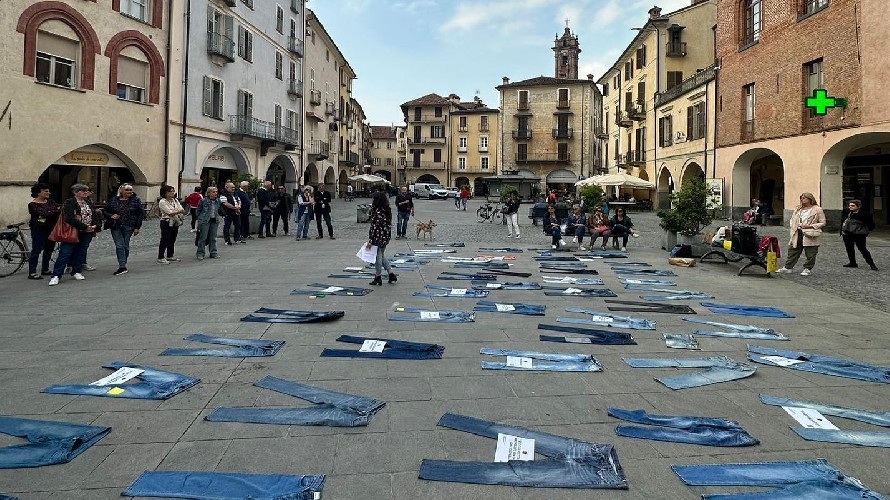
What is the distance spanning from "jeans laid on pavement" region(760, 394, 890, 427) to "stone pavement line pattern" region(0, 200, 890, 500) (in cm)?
12

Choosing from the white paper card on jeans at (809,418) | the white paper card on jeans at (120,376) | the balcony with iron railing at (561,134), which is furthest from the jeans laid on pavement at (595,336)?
the balcony with iron railing at (561,134)

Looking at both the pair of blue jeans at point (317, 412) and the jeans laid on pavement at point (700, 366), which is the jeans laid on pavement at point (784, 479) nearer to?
the jeans laid on pavement at point (700, 366)

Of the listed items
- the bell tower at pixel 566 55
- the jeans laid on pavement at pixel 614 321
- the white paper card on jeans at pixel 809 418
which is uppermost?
the bell tower at pixel 566 55

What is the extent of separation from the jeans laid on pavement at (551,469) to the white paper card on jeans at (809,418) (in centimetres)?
153

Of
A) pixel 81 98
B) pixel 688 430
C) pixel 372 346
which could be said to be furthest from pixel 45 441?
pixel 81 98

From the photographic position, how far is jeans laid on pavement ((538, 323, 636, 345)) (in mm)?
5953

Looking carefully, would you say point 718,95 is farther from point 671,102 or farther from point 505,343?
point 505,343

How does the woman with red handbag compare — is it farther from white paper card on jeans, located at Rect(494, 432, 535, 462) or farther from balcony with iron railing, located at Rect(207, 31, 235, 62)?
balcony with iron railing, located at Rect(207, 31, 235, 62)

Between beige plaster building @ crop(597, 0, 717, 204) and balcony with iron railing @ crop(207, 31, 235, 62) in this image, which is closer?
balcony with iron railing @ crop(207, 31, 235, 62)

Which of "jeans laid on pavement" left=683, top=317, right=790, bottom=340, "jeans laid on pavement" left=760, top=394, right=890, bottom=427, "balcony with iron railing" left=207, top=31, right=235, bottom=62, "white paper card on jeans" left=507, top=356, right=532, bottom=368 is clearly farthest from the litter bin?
"jeans laid on pavement" left=760, top=394, right=890, bottom=427

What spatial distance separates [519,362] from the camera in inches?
202

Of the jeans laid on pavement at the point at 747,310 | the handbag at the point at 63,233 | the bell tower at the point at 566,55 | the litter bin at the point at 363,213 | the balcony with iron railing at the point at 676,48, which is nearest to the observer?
the jeans laid on pavement at the point at 747,310

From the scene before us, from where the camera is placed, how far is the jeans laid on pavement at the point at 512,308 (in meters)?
7.36

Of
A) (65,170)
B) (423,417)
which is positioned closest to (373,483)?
(423,417)
